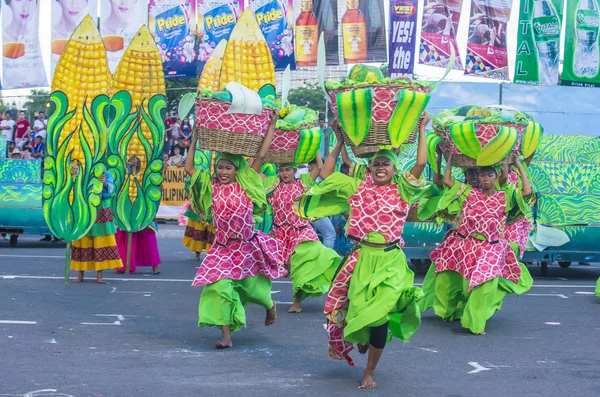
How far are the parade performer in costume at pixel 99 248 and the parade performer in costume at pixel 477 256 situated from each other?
4609 mm

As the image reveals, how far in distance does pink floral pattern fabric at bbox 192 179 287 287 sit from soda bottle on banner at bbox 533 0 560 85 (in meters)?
14.4

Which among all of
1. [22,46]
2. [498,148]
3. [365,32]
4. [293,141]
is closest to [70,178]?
[293,141]

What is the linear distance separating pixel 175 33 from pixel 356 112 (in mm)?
18151

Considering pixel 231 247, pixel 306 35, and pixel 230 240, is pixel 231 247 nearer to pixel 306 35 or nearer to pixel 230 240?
pixel 230 240

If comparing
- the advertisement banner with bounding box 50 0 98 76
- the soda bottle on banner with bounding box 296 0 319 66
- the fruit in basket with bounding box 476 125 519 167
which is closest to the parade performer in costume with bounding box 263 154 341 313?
the fruit in basket with bounding box 476 125 519 167

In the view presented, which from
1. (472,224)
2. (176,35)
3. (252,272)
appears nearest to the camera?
(252,272)

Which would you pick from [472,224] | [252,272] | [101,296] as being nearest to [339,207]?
[252,272]

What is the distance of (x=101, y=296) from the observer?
11.5 m

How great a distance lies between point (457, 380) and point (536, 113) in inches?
617

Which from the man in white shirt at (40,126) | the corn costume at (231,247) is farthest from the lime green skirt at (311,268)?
the man in white shirt at (40,126)

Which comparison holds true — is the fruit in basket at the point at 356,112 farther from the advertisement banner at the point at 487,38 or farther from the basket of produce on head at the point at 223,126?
the advertisement banner at the point at 487,38

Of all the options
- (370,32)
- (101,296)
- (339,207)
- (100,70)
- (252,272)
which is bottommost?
(101,296)

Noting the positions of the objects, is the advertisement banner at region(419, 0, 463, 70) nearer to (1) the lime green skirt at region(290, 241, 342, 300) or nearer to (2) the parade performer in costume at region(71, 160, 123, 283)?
(2) the parade performer in costume at region(71, 160, 123, 283)

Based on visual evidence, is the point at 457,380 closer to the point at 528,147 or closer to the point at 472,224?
the point at 472,224
